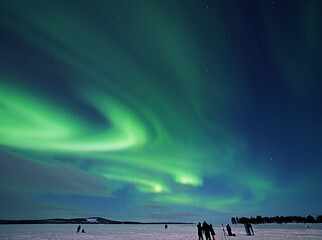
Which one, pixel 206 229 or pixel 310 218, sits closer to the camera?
pixel 206 229

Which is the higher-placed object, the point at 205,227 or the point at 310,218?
the point at 310,218

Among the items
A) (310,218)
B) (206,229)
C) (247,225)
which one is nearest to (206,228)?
(206,229)

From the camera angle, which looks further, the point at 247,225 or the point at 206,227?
the point at 247,225

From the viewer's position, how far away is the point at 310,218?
19975 centimetres

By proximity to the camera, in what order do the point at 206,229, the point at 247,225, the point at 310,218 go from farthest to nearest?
the point at 310,218 → the point at 247,225 → the point at 206,229

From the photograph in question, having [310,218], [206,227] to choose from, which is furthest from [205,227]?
[310,218]

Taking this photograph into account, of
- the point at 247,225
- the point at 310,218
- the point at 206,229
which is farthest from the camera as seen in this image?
the point at 310,218

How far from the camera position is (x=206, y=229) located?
21.8 metres

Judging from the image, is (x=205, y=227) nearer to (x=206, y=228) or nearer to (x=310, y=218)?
(x=206, y=228)

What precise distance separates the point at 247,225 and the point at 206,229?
16.0 metres

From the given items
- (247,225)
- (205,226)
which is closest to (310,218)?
(247,225)

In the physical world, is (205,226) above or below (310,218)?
below

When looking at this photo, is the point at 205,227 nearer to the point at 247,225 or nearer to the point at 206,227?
the point at 206,227

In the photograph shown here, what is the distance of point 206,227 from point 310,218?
23807 cm
